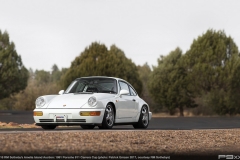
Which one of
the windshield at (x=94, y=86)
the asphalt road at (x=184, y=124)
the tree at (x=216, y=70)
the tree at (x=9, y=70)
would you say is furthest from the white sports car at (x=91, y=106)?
the tree at (x=9, y=70)

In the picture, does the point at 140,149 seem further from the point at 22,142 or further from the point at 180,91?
the point at 180,91

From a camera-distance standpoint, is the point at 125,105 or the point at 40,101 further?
the point at 125,105

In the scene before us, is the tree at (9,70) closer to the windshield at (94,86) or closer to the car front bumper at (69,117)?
the windshield at (94,86)

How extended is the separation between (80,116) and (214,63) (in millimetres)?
34232

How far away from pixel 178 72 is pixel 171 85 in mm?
1544

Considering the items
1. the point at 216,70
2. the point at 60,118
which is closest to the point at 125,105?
the point at 60,118

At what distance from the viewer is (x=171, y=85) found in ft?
168

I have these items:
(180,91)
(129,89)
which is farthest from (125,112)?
(180,91)

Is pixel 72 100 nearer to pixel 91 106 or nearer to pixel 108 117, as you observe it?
pixel 91 106

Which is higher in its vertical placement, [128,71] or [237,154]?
[128,71]

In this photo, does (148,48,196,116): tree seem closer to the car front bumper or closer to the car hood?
the car hood

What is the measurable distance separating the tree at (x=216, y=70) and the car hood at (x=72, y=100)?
31244 millimetres

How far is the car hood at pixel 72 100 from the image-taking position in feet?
48.9

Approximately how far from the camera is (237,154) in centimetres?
1114
